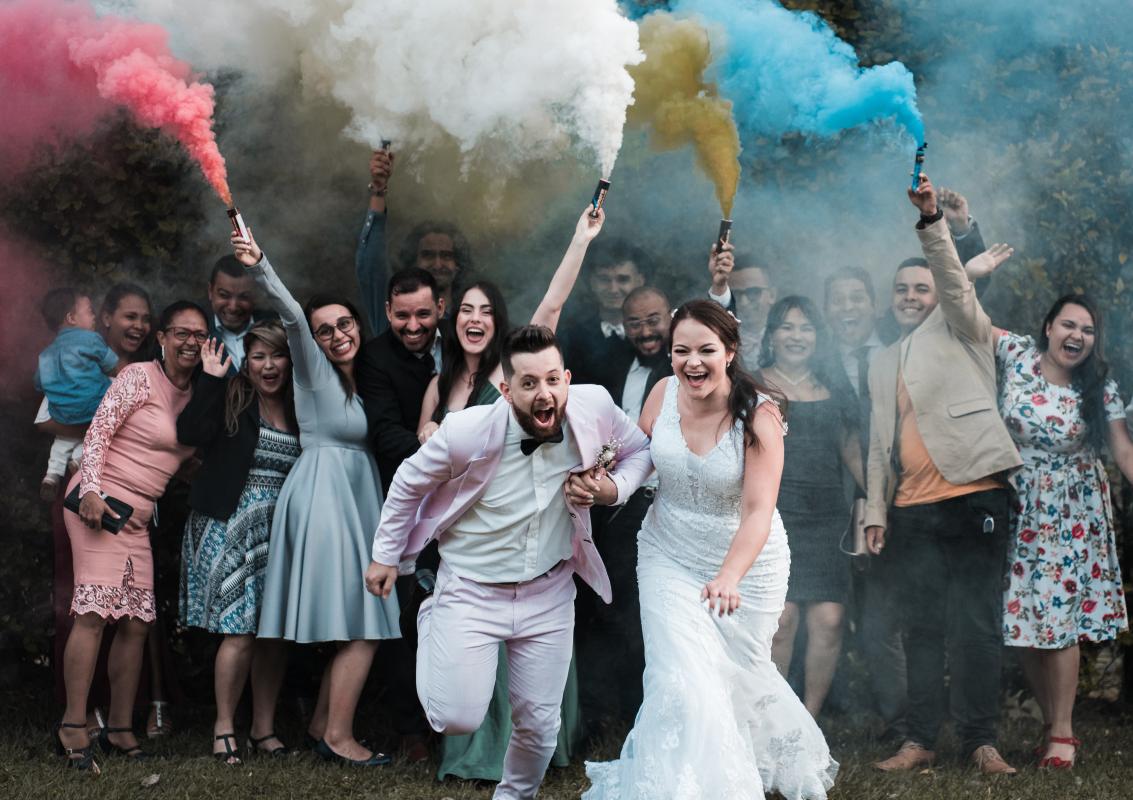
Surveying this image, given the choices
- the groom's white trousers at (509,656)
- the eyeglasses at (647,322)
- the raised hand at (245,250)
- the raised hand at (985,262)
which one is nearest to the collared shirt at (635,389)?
the eyeglasses at (647,322)

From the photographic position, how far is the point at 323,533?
6059mm

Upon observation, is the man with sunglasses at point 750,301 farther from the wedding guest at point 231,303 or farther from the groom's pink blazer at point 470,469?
the wedding guest at point 231,303

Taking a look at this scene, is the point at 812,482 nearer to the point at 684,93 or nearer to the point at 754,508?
the point at 754,508

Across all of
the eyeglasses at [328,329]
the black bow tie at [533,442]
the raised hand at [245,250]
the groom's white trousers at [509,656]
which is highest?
the raised hand at [245,250]

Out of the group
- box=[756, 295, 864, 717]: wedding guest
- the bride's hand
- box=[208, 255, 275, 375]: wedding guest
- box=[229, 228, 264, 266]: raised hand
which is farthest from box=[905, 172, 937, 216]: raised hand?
box=[208, 255, 275, 375]: wedding guest

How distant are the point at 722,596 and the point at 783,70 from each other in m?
2.85

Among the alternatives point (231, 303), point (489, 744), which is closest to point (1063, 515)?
point (489, 744)

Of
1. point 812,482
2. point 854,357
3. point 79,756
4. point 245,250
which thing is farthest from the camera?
point 854,357

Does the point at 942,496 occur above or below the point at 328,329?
below

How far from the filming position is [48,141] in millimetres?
6676

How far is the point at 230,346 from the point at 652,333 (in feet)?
6.41

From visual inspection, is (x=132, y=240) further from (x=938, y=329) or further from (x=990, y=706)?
(x=990, y=706)

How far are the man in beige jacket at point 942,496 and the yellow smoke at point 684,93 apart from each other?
1.02 meters

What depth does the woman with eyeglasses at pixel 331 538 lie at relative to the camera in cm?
602
